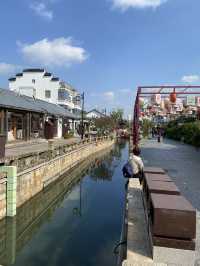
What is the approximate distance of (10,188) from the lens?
35.6 feet

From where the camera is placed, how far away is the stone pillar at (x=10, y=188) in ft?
35.4

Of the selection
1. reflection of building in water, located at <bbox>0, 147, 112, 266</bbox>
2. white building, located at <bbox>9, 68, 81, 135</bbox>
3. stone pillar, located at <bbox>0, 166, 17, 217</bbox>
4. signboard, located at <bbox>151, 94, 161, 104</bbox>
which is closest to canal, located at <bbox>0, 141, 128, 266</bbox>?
reflection of building in water, located at <bbox>0, 147, 112, 266</bbox>

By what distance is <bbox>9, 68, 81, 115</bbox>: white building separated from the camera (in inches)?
2146

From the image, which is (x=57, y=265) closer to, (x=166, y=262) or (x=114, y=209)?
(x=166, y=262)

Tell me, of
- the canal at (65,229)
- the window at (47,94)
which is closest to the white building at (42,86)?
the window at (47,94)

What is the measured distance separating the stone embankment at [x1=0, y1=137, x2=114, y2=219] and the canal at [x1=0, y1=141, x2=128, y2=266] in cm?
44

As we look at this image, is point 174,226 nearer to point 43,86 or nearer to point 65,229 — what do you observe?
point 65,229

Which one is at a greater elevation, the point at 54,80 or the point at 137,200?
the point at 54,80

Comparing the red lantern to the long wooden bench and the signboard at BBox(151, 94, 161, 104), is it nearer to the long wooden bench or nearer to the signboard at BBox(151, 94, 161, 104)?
the signboard at BBox(151, 94, 161, 104)

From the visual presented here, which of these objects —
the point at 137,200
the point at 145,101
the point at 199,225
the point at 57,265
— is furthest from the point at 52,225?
the point at 145,101

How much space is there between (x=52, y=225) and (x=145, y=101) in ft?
46.0

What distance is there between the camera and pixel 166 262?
4570 millimetres

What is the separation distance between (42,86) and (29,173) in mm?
44471

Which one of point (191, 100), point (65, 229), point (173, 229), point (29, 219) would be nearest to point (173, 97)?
point (191, 100)
